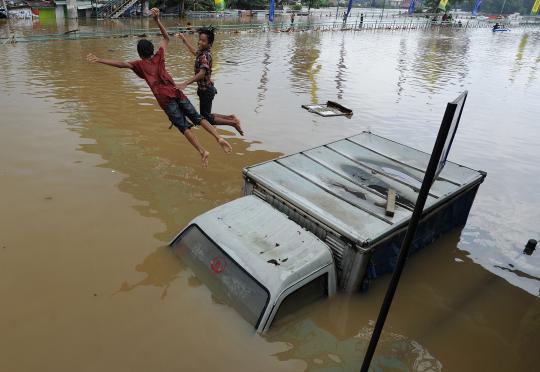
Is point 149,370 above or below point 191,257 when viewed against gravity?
below

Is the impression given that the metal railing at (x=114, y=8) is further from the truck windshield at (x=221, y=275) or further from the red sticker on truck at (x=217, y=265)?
the red sticker on truck at (x=217, y=265)

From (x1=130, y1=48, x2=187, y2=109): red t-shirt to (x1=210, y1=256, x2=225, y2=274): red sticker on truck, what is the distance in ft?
10.0

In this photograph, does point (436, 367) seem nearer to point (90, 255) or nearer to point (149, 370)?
point (149, 370)

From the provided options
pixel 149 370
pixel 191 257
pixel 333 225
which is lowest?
pixel 149 370

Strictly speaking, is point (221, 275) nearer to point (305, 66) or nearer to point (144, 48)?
point (144, 48)

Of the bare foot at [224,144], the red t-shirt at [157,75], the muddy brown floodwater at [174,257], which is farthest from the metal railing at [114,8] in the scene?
the bare foot at [224,144]

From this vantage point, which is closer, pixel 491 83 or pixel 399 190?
pixel 399 190

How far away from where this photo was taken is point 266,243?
13.6 feet

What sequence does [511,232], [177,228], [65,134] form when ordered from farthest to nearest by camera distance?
1. [65,134]
2. [511,232]
3. [177,228]

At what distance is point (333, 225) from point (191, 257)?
1.89 m

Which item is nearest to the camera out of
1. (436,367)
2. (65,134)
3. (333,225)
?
(436,367)

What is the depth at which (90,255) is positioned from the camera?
501 centimetres

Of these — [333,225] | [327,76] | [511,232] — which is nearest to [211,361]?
[333,225]

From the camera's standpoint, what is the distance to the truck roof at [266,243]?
12.6 feet
